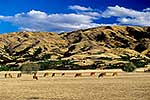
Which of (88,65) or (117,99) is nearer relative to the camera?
(117,99)

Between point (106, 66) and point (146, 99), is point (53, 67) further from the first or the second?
point (146, 99)

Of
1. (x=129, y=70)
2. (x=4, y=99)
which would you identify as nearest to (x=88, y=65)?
(x=129, y=70)

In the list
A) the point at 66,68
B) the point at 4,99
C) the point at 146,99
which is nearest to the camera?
the point at 146,99

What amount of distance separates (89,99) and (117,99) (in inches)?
76.6

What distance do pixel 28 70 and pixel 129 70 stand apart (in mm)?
29926

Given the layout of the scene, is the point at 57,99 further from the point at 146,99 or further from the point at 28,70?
the point at 28,70

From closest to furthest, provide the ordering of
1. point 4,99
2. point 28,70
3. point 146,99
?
1. point 146,99
2. point 4,99
3. point 28,70

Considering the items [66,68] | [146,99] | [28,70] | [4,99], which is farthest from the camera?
[66,68]

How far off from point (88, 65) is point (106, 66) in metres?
8.86

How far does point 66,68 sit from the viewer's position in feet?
493

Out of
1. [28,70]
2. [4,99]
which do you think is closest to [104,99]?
[4,99]

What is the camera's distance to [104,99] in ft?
89.4

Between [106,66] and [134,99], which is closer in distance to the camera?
[134,99]

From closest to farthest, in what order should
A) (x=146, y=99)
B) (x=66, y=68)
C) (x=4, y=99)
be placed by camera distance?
(x=146, y=99)
(x=4, y=99)
(x=66, y=68)
